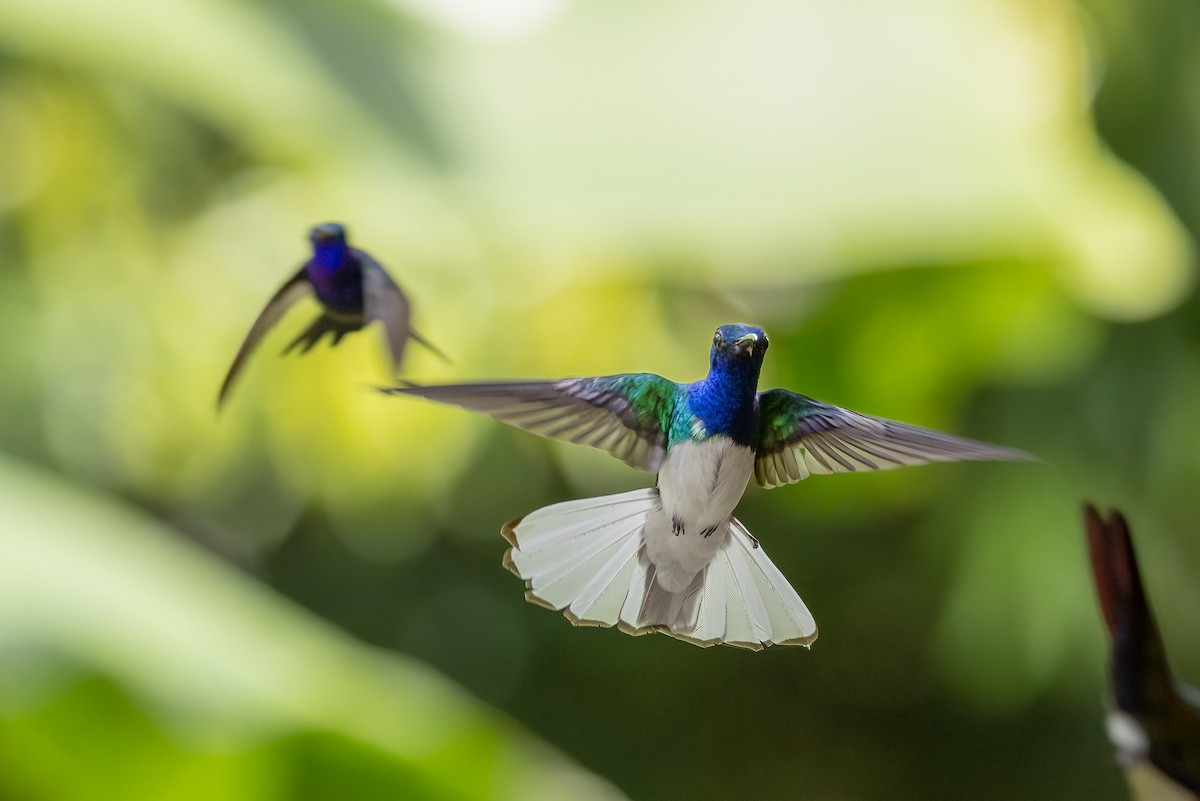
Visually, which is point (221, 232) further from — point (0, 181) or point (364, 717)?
point (0, 181)

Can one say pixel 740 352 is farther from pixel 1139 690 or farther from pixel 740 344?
pixel 1139 690

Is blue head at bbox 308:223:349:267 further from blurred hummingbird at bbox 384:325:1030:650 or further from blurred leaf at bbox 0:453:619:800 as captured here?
blurred leaf at bbox 0:453:619:800

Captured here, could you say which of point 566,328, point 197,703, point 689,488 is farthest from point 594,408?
point 197,703

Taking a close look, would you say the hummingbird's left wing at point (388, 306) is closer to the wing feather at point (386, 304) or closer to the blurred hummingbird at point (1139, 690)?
the wing feather at point (386, 304)

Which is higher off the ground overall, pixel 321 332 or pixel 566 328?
pixel 566 328

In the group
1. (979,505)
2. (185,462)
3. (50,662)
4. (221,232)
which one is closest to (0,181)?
(185,462)

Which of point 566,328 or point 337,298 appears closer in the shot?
point 337,298

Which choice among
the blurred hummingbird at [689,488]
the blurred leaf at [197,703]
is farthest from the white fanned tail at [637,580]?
the blurred leaf at [197,703]
